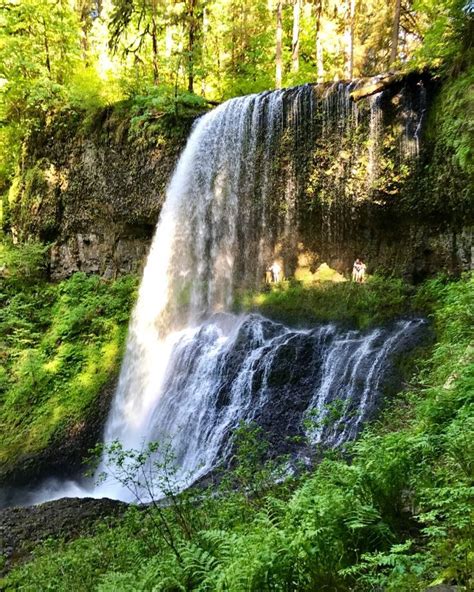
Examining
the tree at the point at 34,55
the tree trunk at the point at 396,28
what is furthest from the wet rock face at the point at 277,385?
the tree at the point at 34,55

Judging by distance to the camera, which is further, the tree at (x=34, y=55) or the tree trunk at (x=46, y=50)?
the tree trunk at (x=46, y=50)

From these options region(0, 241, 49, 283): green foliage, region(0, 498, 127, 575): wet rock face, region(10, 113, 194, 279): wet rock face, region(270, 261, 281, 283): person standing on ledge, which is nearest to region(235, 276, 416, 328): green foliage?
region(270, 261, 281, 283): person standing on ledge

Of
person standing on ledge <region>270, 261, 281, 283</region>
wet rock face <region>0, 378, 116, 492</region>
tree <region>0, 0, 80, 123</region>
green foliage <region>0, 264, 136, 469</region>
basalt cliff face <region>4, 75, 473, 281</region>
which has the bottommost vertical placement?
wet rock face <region>0, 378, 116, 492</region>

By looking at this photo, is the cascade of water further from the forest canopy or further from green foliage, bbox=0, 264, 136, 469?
green foliage, bbox=0, 264, 136, 469

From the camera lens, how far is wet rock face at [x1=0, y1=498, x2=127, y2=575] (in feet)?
23.3

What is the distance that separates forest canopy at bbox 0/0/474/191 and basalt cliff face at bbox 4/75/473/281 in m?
1.30

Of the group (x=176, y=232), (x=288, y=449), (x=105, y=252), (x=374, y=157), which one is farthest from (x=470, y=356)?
(x=105, y=252)

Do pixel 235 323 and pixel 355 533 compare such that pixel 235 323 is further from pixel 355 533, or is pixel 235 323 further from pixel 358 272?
pixel 355 533

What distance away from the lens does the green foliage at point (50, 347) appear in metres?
12.4

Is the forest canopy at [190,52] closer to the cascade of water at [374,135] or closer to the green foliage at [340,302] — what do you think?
the cascade of water at [374,135]

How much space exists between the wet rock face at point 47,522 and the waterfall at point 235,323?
1.41m

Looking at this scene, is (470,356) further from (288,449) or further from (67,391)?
(67,391)

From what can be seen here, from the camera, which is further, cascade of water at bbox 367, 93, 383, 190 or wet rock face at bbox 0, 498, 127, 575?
cascade of water at bbox 367, 93, 383, 190

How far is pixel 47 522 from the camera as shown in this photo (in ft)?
25.2
